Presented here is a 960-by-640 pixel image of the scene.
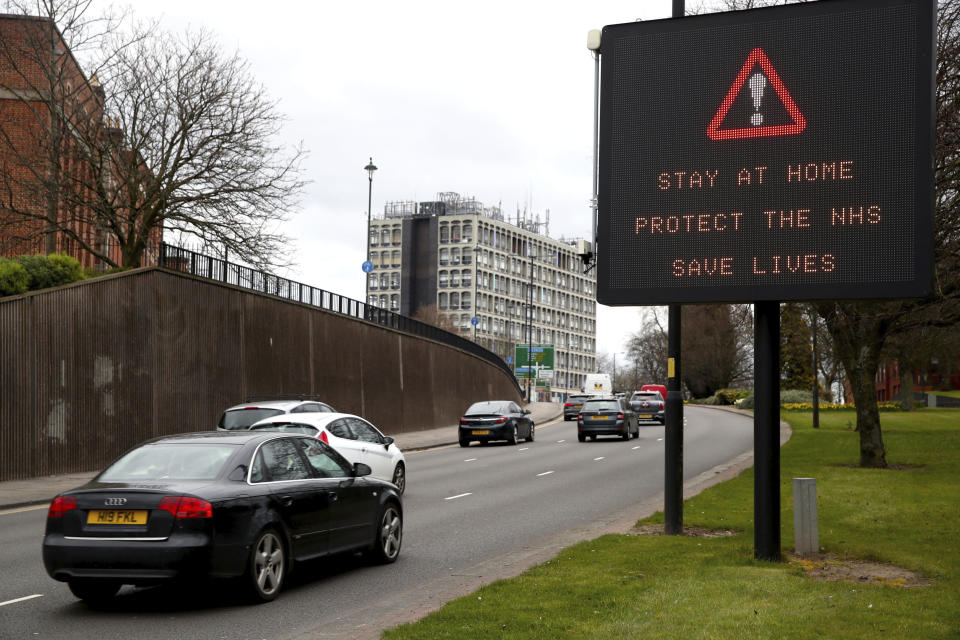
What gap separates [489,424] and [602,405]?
4.64 metres

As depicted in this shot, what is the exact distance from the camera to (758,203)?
9812 mm

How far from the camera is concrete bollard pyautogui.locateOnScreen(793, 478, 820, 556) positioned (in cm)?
1112

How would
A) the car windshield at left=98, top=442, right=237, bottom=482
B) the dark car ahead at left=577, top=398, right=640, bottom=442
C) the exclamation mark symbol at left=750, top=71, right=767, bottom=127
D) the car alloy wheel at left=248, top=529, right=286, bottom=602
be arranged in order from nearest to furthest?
the car alloy wheel at left=248, top=529, right=286, bottom=602, the car windshield at left=98, top=442, right=237, bottom=482, the exclamation mark symbol at left=750, top=71, right=767, bottom=127, the dark car ahead at left=577, top=398, right=640, bottom=442

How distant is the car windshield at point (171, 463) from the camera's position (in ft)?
29.8

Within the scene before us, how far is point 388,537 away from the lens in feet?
37.8

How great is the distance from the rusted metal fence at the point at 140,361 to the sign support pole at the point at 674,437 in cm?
1461

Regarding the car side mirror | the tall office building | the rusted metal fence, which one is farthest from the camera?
the tall office building

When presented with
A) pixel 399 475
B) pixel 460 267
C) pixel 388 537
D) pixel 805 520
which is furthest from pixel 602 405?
pixel 460 267

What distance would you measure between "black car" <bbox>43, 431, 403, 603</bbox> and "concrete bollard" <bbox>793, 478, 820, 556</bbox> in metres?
4.55

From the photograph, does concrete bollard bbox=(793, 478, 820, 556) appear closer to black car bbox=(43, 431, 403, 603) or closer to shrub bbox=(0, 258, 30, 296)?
black car bbox=(43, 431, 403, 603)

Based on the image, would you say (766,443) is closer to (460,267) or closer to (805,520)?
(805,520)

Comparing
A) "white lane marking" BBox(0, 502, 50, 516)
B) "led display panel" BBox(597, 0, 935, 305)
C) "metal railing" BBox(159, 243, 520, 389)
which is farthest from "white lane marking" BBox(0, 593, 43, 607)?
"metal railing" BBox(159, 243, 520, 389)

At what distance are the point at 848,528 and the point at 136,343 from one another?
18216mm

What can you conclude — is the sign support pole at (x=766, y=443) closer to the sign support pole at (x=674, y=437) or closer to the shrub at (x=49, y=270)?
the sign support pole at (x=674, y=437)
